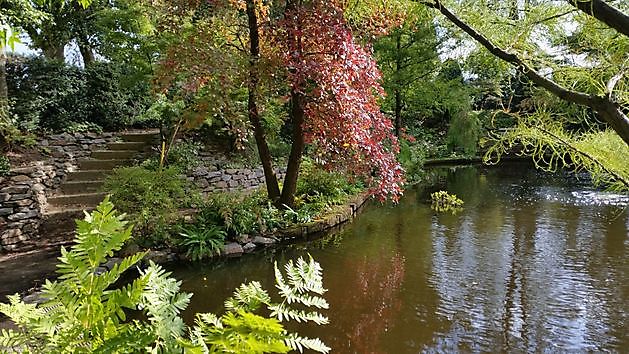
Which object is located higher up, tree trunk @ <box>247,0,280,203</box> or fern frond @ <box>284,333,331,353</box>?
tree trunk @ <box>247,0,280,203</box>

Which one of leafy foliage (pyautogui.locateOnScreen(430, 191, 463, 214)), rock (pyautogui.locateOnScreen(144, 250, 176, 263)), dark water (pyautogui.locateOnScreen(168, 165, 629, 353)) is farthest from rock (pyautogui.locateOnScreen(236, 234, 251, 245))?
leafy foliage (pyautogui.locateOnScreen(430, 191, 463, 214))

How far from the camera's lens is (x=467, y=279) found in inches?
184

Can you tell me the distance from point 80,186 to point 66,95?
2.79m

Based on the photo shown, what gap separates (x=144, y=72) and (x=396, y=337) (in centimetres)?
739

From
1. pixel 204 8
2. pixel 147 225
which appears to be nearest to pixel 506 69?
pixel 147 225

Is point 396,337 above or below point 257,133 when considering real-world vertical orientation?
below

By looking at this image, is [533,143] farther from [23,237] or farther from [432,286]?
[23,237]

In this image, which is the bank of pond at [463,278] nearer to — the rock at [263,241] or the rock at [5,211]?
the rock at [263,241]

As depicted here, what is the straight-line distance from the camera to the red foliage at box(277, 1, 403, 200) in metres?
5.36

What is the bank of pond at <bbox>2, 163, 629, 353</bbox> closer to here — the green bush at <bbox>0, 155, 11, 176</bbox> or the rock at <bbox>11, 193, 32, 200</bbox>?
the rock at <bbox>11, 193, 32, 200</bbox>

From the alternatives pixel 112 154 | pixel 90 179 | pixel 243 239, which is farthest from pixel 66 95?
pixel 243 239

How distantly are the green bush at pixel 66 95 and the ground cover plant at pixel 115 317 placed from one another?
8.71 m

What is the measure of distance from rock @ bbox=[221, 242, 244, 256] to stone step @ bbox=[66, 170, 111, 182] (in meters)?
3.14

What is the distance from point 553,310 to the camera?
392cm
